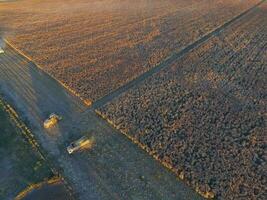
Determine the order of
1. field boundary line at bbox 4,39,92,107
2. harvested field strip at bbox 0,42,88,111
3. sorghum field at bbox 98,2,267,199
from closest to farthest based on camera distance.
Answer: sorghum field at bbox 98,2,267,199, field boundary line at bbox 4,39,92,107, harvested field strip at bbox 0,42,88,111

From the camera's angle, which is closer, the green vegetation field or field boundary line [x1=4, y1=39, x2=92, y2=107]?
the green vegetation field

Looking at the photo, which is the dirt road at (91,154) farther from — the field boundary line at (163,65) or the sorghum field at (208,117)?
the field boundary line at (163,65)

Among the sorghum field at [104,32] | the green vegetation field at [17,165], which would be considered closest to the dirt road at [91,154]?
the green vegetation field at [17,165]

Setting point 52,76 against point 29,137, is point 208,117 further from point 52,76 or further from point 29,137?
point 52,76

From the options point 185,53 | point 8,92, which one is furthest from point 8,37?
point 185,53

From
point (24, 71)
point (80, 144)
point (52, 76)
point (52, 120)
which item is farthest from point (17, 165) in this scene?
point (24, 71)

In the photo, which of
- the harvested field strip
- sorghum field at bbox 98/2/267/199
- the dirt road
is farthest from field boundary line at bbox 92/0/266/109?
the harvested field strip

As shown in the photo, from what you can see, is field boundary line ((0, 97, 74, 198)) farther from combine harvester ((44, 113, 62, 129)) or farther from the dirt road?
combine harvester ((44, 113, 62, 129))
